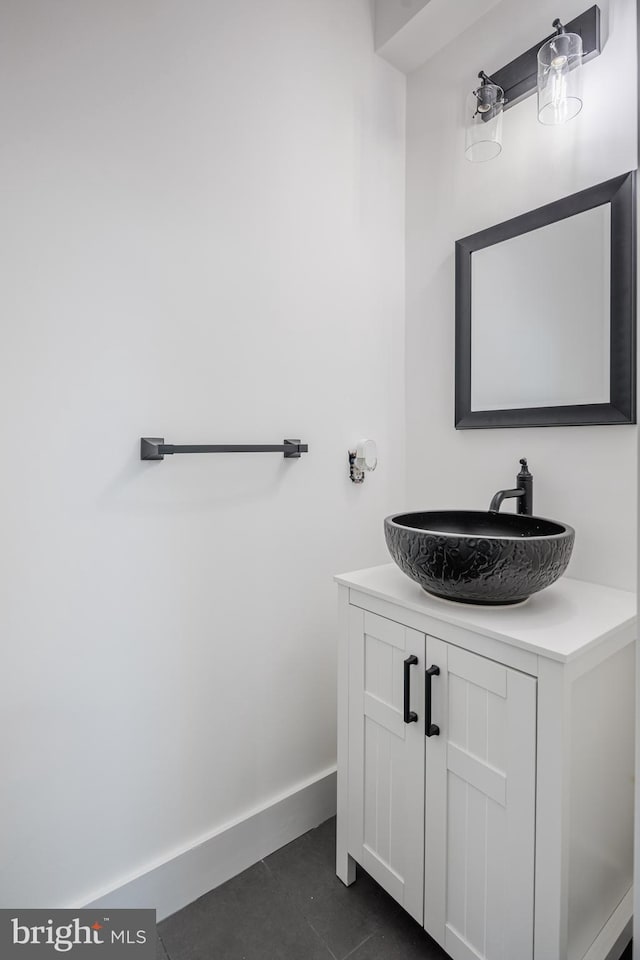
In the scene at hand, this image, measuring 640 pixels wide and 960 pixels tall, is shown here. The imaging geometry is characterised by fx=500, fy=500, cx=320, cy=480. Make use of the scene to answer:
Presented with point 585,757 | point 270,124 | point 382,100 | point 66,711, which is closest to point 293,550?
point 66,711

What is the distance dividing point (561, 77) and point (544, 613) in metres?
1.22

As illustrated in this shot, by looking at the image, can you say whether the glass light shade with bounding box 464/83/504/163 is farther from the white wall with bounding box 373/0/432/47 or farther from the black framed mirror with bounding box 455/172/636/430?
the white wall with bounding box 373/0/432/47

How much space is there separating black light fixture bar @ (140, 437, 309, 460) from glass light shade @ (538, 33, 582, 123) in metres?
1.00

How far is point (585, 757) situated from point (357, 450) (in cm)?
96

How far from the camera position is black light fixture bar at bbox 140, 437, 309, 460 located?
1.15 m

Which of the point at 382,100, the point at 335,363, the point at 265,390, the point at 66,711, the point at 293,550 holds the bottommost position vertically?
the point at 66,711

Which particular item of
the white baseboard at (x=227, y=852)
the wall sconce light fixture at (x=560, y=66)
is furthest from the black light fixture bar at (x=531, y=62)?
the white baseboard at (x=227, y=852)

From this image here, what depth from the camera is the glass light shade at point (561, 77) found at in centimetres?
116

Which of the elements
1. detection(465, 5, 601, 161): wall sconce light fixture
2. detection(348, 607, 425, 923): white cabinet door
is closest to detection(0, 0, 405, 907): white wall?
detection(348, 607, 425, 923): white cabinet door

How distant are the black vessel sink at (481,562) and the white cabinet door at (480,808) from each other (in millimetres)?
125

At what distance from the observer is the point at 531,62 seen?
1.27m

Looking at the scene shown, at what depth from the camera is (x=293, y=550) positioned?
145cm

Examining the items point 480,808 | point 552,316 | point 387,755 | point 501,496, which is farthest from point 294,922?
point 552,316

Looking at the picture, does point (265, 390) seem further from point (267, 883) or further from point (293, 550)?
point (267, 883)
